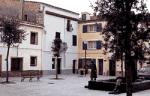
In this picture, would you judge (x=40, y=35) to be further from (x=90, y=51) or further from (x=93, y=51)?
(x=90, y=51)

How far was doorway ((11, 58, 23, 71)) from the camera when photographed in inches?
1480

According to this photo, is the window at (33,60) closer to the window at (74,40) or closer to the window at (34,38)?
the window at (34,38)

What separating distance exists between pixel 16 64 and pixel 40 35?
5.30 metres

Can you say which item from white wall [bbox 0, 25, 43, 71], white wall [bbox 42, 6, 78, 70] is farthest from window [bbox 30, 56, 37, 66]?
white wall [bbox 42, 6, 78, 70]

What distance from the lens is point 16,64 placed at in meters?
38.2

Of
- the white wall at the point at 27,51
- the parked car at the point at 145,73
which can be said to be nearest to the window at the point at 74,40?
the white wall at the point at 27,51

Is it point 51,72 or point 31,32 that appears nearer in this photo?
point 31,32

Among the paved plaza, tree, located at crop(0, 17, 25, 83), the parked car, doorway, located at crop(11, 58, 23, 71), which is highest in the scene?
tree, located at crop(0, 17, 25, 83)

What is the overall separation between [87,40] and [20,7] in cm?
1151

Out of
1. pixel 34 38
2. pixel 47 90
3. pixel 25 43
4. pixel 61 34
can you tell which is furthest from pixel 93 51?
pixel 47 90

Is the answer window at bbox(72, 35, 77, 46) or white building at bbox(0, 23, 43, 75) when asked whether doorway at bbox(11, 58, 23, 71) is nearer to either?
white building at bbox(0, 23, 43, 75)

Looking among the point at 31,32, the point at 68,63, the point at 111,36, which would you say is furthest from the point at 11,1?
the point at 111,36

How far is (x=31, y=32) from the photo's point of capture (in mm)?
40156

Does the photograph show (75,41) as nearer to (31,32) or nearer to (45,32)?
(45,32)
